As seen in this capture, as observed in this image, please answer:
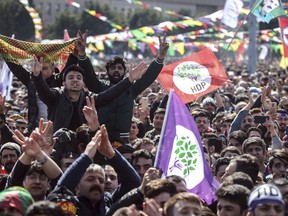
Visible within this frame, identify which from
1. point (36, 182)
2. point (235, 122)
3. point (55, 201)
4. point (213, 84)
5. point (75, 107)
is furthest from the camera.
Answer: point (213, 84)

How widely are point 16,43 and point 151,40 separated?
1014 inches

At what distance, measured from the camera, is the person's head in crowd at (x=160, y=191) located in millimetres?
7730

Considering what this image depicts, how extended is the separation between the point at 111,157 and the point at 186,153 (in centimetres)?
74

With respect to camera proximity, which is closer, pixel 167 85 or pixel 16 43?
pixel 16 43

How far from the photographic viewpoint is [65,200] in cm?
773

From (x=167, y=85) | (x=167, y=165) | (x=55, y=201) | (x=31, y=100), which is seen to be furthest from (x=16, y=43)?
(x=55, y=201)

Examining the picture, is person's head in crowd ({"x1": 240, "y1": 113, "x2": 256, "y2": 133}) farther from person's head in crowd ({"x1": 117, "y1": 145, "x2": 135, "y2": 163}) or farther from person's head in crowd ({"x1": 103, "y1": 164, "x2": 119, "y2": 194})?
person's head in crowd ({"x1": 103, "y1": 164, "x2": 119, "y2": 194})

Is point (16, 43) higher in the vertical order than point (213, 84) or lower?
higher

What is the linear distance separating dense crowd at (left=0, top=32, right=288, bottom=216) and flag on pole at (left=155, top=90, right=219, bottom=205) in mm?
163

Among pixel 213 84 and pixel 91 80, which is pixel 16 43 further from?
pixel 213 84

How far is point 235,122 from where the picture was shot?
1378 cm

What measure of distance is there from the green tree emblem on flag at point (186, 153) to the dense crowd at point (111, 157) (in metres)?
0.31

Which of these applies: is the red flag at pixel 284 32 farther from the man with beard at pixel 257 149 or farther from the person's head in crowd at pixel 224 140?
the man with beard at pixel 257 149

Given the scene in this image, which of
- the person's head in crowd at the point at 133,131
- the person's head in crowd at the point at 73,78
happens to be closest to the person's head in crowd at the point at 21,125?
the person's head in crowd at the point at 133,131
